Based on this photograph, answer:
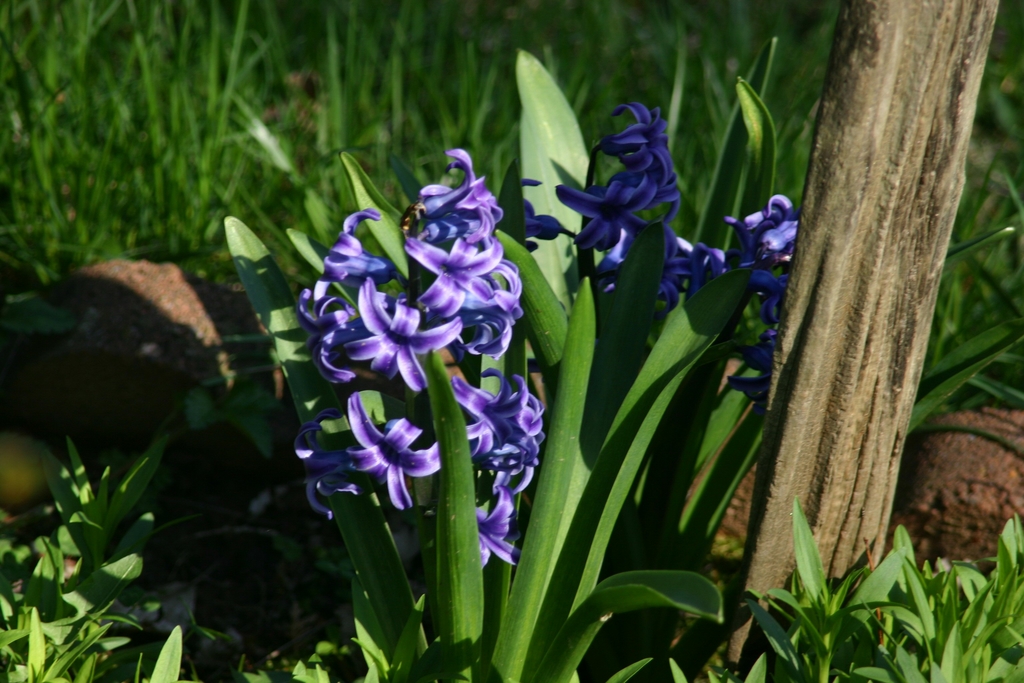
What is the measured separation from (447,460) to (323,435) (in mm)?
291

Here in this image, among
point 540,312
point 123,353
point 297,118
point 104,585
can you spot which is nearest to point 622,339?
point 540,312

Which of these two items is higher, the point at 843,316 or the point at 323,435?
the point at 843,316

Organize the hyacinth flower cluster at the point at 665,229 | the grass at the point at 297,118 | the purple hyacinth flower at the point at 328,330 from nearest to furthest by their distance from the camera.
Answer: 1. the purple hyacinth flower at the point at 328,330
2. the hyacinth flower cluster at the point at 665,229
3. the grass at the point at 297,118

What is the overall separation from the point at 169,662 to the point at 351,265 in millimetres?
586

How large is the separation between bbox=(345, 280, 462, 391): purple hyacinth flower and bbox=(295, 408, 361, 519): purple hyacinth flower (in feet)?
0.57

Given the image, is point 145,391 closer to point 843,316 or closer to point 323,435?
point 323,435

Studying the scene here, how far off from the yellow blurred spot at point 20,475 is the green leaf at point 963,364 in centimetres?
178

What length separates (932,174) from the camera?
3.43ft

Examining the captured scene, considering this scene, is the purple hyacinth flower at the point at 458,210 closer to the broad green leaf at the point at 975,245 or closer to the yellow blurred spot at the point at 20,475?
the broad green leaf at the point at 975,245

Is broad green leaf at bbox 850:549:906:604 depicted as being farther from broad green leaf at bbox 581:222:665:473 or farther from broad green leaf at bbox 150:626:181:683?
broad green leaf at bbox 150:626:181:683

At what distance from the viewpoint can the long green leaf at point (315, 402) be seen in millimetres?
1185

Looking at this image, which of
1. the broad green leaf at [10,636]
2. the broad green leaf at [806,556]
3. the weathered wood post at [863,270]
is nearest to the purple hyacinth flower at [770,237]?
the weathered wood post at [863,270]

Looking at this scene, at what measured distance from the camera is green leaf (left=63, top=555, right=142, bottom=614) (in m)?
1.21

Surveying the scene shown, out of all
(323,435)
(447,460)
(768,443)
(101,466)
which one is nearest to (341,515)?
(323,435)
